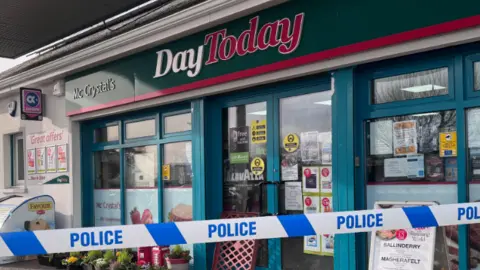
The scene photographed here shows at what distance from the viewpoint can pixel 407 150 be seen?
503cm

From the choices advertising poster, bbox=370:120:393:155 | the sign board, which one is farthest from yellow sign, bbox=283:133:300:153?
the sign board

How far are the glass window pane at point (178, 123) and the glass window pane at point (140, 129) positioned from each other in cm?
35

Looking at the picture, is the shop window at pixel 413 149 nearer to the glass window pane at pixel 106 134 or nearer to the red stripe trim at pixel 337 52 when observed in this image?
the red stripe trim at pixel 337 52

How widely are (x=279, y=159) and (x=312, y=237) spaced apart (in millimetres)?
1032

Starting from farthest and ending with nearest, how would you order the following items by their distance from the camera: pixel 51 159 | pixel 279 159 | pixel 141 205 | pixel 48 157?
pixel 48 157 < pixel 51 159 < pixel 141 205 < pixel 279 159

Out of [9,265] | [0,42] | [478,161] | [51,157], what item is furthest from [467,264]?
[0,42]

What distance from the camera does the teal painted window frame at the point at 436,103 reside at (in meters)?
4.58

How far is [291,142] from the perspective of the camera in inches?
245

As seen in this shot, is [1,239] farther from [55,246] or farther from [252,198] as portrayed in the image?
[252,198]

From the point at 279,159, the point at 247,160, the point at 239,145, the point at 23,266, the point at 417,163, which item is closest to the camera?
the point at 417,163

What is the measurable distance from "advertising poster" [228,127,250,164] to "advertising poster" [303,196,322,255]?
1.11 m

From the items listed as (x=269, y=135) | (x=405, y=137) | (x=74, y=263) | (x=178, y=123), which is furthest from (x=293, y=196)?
(x=74, y=263)

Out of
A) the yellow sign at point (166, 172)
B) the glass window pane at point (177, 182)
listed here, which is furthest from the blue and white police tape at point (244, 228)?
the yellow sign at point (166, 172)

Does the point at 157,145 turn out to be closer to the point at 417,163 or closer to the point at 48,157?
the point at 48,157
